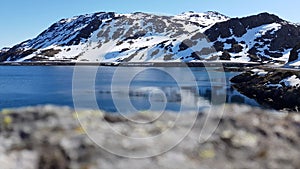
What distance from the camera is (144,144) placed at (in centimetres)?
471

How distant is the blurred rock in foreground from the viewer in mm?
4141

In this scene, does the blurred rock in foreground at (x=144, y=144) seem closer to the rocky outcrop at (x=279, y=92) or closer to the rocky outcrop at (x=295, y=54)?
the rocky outcrop at (x=279, y=92)

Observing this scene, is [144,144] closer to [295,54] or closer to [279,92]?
[279,92]

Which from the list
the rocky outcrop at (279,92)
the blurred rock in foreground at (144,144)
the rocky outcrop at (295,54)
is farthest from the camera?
the rocky outcrop at (295,54)

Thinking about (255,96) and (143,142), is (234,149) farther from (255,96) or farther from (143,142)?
(255,96)

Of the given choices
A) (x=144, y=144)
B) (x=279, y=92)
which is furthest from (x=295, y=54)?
(x=144, y=144)

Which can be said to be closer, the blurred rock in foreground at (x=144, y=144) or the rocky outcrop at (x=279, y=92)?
the blurred rock in foreground at (x=144, y=144)

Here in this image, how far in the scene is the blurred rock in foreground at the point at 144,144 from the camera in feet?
13.6

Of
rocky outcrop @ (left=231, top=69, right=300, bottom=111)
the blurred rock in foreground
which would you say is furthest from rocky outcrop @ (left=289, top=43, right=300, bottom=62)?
the blurred rock in foreground

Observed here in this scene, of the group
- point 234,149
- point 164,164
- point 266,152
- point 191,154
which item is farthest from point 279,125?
point 164,164

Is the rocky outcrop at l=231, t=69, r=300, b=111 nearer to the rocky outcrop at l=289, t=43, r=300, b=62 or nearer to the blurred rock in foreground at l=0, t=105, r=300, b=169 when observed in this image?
the blurred rock in foreground at l=0, t=105, r=300, b=169

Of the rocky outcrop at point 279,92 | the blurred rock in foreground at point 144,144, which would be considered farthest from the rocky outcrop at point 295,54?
the blurred rock in foreground at point 144,144

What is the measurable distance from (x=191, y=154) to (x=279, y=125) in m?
1.98

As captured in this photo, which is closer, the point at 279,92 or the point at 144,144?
the point at 144,144
